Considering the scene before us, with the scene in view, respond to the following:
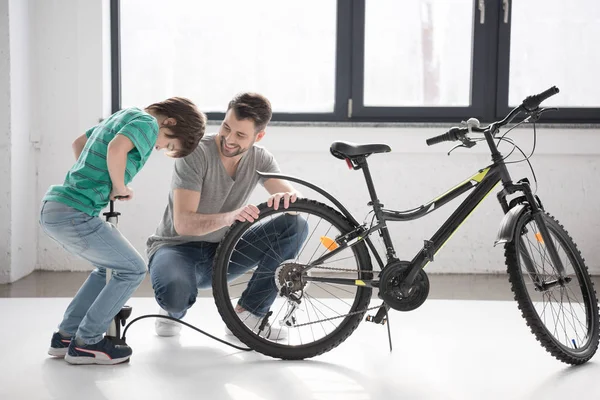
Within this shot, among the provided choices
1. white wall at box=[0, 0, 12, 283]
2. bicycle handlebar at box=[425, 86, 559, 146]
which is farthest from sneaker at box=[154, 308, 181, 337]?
white wall at box=[0, 0, 12, 283]

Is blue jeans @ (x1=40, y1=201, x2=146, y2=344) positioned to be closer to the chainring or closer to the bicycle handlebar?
the chainring

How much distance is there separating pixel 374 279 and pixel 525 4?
2334mm

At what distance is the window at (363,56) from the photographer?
13.1ft

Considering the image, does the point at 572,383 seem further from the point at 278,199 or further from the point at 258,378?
the point at 278,199

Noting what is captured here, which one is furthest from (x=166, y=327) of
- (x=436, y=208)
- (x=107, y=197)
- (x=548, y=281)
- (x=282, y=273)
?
(x=548, y=281)

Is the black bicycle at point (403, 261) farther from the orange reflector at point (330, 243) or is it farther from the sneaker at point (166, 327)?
the sneaker at point (166, 327)

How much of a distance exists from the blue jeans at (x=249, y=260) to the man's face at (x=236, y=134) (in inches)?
A: 10.8

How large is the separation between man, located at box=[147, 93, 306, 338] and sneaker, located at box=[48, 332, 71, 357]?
1.04 ft

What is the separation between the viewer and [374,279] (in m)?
2.31

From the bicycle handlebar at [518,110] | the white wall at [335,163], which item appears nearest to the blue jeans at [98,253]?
the bicycle handlebar at [518,110]

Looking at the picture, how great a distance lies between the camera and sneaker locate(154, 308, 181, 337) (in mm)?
2598

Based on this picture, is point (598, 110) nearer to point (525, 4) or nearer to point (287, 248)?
point (525, 4)

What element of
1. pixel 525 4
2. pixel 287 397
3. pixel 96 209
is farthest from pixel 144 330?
pixel 525 4

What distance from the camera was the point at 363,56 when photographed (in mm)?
4000
